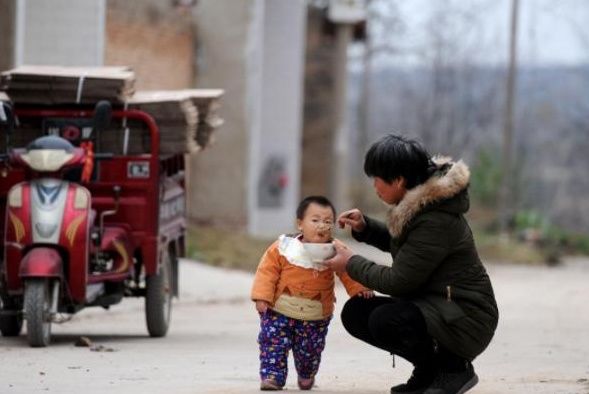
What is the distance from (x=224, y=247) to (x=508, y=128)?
1706 centimetres

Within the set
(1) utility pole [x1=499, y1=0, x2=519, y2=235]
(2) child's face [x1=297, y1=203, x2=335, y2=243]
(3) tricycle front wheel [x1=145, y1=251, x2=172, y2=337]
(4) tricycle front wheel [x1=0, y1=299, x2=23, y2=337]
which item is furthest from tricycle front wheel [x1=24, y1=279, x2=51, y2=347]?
(1) utility pole [x1=499, y1=0, x2=519, y2=235]

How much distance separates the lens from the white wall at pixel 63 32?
21.7 meters

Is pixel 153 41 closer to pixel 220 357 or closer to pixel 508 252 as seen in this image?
pixel 508 252

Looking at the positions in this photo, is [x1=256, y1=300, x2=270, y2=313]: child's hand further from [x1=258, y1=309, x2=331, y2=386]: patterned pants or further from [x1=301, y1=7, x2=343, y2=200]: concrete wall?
[x1=301, y1=7, x2=343, y2=200]: concrete wall

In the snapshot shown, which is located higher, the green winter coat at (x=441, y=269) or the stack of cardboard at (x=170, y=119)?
the stack of cardboard at (x=170, y=119)

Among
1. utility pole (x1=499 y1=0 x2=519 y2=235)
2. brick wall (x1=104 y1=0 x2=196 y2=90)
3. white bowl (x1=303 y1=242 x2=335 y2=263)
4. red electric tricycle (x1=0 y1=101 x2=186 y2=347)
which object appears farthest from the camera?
utility pole (x1=499 y1=0 x2=519 y2=235)

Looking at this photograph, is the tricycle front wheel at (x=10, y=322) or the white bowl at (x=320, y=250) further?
the tricycle front wheel at (x=10, y=322)

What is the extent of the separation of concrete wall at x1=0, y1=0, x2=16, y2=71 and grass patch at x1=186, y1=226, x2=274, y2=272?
6135 millimetres

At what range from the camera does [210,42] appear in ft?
100

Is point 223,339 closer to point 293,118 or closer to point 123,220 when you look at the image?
point 123,220

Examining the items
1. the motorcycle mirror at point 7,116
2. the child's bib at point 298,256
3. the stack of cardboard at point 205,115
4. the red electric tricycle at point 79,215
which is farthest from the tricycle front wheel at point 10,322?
the child's bib at point 298,256

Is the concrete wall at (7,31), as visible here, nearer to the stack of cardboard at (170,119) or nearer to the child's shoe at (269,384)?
the stack of cardboard at (170,119)

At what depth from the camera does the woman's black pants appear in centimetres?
829

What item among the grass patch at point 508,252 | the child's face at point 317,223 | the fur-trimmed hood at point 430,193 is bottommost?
the grass patch at point 508,252
